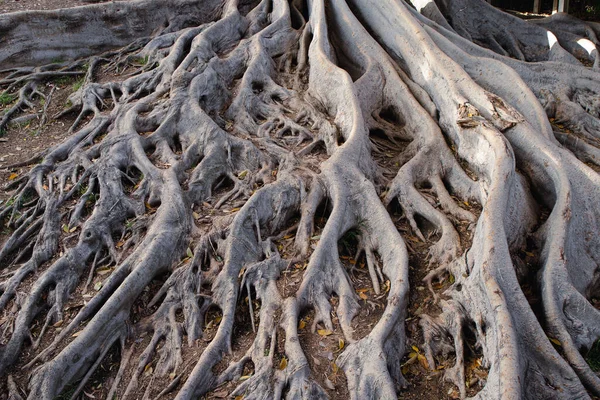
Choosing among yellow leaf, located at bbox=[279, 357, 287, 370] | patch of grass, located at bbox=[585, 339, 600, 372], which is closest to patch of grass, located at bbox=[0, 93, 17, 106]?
yellow leaf, located at bbox=[279, 357, 287, 370]

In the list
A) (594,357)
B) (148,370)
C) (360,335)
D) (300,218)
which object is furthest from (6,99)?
(594,357)

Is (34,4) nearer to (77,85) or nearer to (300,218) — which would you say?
(77,85)

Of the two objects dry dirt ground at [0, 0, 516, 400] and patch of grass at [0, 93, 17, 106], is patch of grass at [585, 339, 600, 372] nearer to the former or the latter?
dry dirt ground at [0, 0, 516, 400]

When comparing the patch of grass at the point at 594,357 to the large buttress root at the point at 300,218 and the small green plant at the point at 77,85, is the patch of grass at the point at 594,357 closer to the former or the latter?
the large buttress root at the point at 300,218

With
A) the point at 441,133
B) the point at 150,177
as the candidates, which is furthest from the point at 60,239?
the point at 441,133

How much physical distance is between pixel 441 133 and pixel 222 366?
122 inches

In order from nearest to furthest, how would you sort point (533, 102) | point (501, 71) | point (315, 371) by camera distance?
point (315, 371) < point (533, 102) < point (501, 71)

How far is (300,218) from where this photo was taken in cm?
460

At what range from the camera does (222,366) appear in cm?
358

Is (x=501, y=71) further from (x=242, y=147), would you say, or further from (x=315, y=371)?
(x=315, y=371)

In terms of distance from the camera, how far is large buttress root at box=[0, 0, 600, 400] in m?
3.54

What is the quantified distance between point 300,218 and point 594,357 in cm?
239

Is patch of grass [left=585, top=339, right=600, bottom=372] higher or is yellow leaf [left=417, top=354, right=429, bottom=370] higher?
yellow leaf [left=417, top=354, right=429, bottom=370]

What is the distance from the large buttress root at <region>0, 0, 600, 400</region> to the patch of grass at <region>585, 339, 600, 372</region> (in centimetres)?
6
